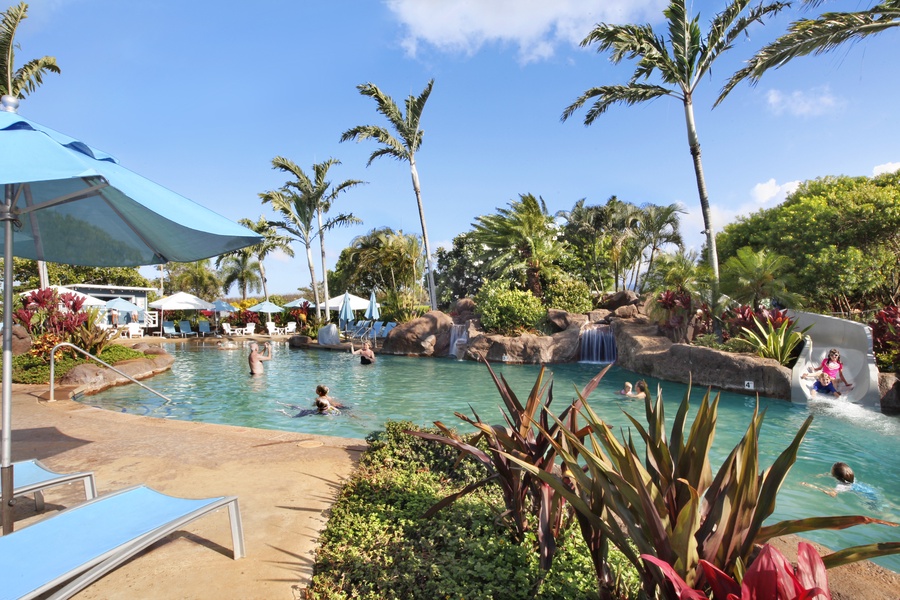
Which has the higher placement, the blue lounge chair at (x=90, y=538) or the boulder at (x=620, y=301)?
the boulder at (x=620, y=301)

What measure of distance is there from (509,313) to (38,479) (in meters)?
17.3

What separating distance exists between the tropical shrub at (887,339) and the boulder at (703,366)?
1822mm

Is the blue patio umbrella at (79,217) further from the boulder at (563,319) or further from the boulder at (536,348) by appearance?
the boulder at (563,319)

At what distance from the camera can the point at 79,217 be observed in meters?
4.22

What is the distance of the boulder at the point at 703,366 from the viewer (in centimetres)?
1088

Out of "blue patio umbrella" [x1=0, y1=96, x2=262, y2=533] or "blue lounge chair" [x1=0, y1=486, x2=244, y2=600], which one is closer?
"blue lounge chair" [x1=0, y1=486, x2=244, y2=600]

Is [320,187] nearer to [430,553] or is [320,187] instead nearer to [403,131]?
[403,131]

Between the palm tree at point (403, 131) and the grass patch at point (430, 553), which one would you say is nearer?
the grass patch at point (430, 553)

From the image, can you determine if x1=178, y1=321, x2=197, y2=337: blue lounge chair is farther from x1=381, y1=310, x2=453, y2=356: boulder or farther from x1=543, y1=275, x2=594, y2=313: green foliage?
x1=543, y1=275, x2=594, y2=313: green foliage

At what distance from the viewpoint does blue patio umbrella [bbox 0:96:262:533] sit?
2.61 meters

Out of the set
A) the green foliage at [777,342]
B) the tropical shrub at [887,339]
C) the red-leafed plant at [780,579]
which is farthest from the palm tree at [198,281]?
the red-leafed plant at [780,579]

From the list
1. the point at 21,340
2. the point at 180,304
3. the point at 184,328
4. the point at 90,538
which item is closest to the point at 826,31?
the point at 90,538

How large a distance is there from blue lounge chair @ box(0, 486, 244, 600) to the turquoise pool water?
2459 millimetres

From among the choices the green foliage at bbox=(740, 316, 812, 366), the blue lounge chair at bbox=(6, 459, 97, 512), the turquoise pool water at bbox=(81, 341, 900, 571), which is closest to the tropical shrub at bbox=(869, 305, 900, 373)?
the green foliage at bbox=(740, 316, 812, 366)
